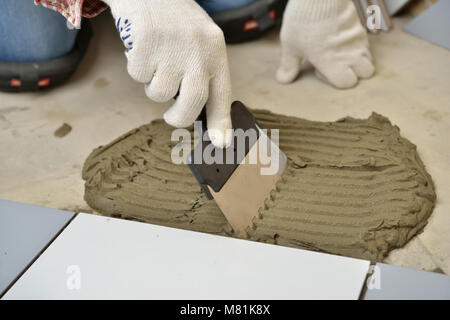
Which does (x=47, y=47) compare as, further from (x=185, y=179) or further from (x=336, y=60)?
(x=336, y=60)

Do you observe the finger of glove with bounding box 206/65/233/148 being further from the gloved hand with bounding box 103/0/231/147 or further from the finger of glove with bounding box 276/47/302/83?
the finger of glove with bounding box 276/47/302/83

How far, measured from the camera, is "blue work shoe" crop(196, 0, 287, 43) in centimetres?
175

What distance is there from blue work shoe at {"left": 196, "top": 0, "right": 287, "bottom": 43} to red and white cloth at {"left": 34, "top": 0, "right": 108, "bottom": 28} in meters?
0.55

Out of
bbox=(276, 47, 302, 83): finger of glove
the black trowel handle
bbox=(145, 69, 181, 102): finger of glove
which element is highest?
bbox=(145, 69, 181, 102): finger of glove

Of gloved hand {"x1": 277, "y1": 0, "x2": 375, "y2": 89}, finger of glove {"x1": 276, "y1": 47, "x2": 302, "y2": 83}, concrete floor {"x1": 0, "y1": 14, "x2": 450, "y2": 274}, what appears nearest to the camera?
concrete floor {"x1": 0, "y1": 14, "x2": 450, "y2": 274}

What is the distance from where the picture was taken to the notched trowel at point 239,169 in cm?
107

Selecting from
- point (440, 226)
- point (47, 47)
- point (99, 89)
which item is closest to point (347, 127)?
point (440, 226)

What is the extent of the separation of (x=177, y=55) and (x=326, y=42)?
67cm

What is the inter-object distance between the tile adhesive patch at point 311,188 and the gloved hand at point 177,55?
22cm

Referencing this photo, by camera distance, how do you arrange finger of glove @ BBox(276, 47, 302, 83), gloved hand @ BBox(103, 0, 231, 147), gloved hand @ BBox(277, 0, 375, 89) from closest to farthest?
1. gloved hand @ BBox(103, 0, 231, 147)
2. gloved hand @ BBox(277, 0, 375, 89)
3. finger of glove @ BBox(276, 47, 302, 83)

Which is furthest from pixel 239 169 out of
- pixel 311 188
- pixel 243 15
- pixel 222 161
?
pixel 243 15

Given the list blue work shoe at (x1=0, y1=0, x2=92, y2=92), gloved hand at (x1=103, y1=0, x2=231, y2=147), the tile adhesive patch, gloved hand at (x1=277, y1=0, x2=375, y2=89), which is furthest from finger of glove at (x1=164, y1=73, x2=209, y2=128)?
blue work shoe at (x1=0, y1=0, x2=92, y2=92)

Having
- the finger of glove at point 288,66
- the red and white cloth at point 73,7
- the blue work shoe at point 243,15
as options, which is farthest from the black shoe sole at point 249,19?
the red and white cloth at point 73,7
